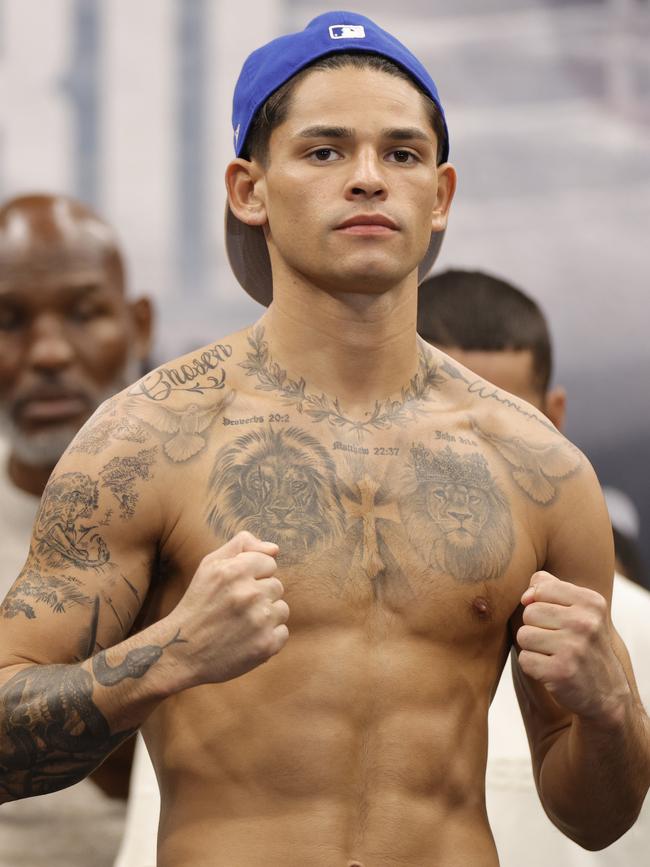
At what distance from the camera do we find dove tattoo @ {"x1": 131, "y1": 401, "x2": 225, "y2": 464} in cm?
254

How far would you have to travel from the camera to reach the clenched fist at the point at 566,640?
2355mm

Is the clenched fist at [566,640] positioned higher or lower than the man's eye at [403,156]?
lower

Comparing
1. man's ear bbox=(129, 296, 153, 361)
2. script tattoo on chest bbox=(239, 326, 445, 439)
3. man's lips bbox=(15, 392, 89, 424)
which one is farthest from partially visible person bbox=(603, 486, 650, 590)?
script tattoo on chest bbox=(239, 326, 445, 439)

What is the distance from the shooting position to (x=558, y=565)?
2.66 meters

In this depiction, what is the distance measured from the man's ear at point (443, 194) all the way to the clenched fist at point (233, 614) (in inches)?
32.9

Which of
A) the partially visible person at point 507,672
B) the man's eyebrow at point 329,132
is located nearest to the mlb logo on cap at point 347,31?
→ the man's eyebrow at point 329,132

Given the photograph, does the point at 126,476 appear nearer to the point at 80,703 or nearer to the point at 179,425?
the point at 179,425

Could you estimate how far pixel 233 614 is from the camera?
224 centimetres

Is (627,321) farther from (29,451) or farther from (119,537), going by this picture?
(119,537)

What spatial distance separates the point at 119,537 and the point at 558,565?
2.53 ft

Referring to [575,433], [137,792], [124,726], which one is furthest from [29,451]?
[124,726]

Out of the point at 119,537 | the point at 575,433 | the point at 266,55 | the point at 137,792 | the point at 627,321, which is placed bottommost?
the point at 137,792

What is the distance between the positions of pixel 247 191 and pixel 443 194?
372 millimetres

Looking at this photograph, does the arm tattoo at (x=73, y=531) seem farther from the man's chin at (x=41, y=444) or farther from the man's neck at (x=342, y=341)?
the man's chin at (x=41, y=444)
